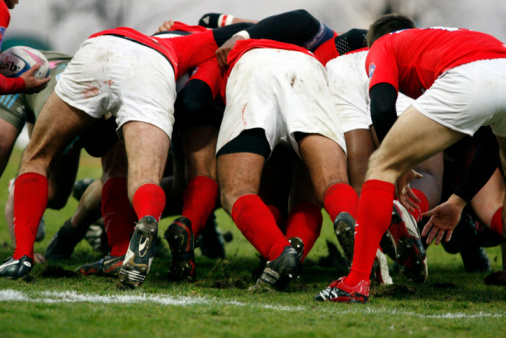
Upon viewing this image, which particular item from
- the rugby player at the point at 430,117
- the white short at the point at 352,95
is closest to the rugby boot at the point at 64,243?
the white short at the point at 352,95

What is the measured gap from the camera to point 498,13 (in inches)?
595

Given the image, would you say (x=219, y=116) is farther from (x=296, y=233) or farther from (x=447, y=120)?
(x=447, y=120)

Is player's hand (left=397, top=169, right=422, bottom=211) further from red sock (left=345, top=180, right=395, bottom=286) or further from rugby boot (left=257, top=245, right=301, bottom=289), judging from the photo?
rugby boot (left=257, top=245, right=301, bottom=289)

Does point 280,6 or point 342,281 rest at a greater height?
point 280,6

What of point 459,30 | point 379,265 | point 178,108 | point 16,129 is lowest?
point 379,265

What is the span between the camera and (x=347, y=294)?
2693 mm

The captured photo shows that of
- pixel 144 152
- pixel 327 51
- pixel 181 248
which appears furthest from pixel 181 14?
pixel 181 248

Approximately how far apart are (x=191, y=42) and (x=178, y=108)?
1.84ft

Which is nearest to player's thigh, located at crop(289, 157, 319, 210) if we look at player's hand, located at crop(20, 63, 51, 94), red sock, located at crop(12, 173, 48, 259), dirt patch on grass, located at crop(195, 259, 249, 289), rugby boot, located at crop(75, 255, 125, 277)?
dirt patch on grass, located at crop(195, 259, 249, 289)

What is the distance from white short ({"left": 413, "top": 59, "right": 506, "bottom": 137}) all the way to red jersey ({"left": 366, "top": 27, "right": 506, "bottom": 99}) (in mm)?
72

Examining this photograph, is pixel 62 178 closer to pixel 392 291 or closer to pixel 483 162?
pixel 392 291

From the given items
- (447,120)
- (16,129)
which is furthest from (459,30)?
(16,129)

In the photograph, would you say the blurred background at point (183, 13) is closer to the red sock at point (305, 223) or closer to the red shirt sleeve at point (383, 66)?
the red sock at point (305, 223)

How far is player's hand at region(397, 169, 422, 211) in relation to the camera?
116 inches
